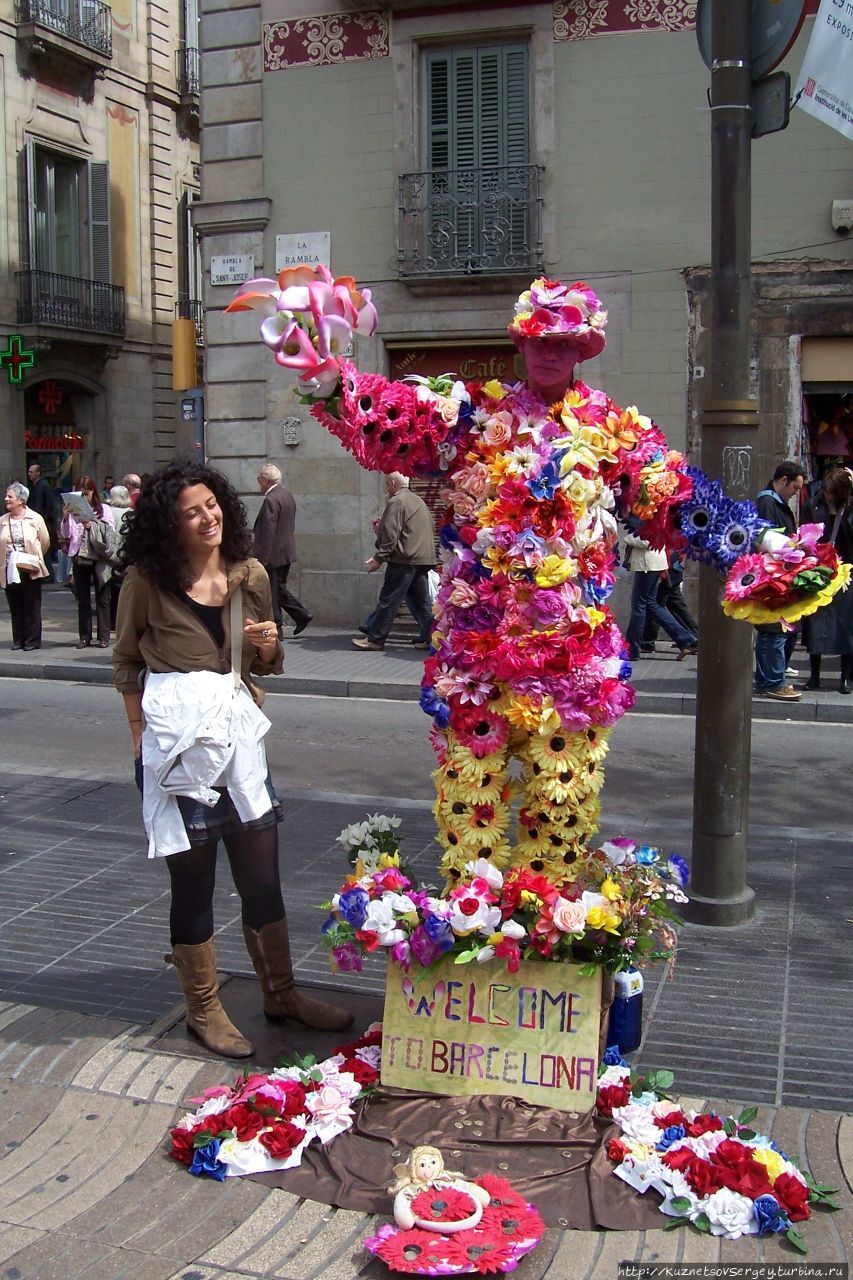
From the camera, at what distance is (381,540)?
12.6 meters

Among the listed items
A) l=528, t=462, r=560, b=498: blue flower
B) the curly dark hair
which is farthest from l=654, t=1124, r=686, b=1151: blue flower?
the curly dark hair

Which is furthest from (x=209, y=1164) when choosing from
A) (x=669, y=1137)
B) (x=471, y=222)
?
(x=471, y=222)

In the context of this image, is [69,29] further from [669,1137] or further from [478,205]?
[669,1137]

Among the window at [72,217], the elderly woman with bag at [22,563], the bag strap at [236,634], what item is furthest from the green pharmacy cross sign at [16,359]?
the bag strap at [236,634]

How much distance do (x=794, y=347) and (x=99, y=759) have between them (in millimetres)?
8397

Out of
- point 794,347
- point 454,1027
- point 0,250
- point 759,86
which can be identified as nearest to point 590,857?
point 454,1027

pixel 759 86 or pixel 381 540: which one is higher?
pixel 759 86

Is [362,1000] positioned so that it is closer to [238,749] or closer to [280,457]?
[238,749]

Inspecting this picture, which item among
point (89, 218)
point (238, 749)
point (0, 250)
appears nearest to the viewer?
point (238, 749)

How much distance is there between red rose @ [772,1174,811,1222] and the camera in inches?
123

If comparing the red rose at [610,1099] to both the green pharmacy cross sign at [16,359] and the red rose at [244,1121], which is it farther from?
the green pharmacy cross sign at [16,359]

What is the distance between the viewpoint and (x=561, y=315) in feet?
11.9

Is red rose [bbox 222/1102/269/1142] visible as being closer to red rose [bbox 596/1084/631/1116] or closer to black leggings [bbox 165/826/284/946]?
black leggings [bbox 165/826/284/946]

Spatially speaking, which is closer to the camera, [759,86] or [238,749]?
[238,749]
